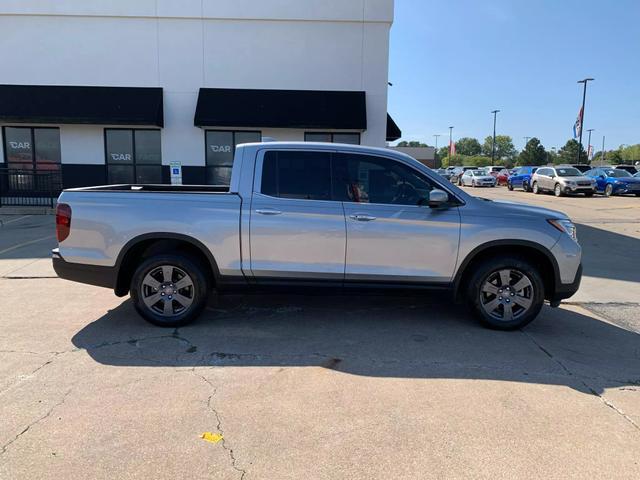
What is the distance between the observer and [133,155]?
17.1 m

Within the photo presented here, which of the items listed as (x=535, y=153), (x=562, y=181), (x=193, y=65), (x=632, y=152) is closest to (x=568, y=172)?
(x=562, y=181)

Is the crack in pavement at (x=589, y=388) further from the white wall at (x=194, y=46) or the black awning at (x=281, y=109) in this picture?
the white wall at (x=194, y=46)

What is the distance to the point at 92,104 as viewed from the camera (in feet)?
52.6

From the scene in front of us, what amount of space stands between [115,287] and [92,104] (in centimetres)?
1324

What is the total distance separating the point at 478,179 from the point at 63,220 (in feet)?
124

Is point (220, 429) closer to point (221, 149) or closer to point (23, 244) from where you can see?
point (23, 244)

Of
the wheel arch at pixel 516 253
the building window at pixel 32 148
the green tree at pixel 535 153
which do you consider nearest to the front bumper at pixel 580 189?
the wheel arch at pixel 516 253

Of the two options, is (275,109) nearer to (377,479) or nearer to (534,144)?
(377,479)

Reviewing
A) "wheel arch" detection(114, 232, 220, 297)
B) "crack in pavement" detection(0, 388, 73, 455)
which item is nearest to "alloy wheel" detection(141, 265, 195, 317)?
"wheel arch" detection(114, 232, 220, 297)

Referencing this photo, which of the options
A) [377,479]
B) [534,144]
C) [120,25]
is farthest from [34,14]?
[534,144]

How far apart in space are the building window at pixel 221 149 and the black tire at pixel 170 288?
40.4ft

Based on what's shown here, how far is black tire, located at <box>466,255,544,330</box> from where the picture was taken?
16.3ft

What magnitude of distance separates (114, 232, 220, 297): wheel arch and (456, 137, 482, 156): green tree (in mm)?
175398

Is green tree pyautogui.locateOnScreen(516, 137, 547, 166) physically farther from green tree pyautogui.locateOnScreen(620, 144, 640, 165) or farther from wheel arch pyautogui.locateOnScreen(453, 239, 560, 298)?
wheel arch pyautogui.locateOnScreen(453, 239, 560, 298)
